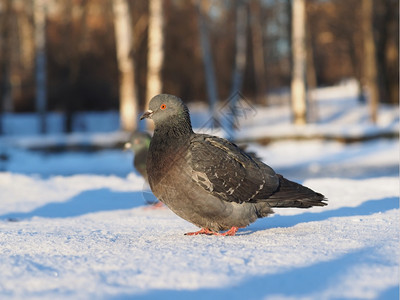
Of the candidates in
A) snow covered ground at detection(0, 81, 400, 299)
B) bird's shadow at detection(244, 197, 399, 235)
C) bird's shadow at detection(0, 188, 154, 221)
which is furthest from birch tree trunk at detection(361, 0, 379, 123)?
bird's shadow at detection(244, 197, 399, 235)

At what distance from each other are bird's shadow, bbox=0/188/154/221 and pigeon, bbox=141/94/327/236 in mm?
2385

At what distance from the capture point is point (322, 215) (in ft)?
17.6

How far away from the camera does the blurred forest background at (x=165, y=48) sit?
17.6 m

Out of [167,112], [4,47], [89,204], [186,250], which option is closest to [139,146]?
[89,204]

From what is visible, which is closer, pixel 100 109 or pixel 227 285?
pixel 227 285

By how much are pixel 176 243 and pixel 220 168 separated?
2.13 feet

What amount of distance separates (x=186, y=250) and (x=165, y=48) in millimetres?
27272

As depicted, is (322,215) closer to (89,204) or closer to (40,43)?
(89,204)

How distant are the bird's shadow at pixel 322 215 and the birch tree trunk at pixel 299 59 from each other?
34.5 feet

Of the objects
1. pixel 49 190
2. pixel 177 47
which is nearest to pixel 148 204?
pixel 49 190

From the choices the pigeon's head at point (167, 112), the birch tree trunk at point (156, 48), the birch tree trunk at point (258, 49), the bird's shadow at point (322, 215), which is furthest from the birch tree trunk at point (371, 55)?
the pigeon's head at point (167, 112)

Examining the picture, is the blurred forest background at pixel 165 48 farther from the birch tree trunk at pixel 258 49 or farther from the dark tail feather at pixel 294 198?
the dark tail feather at pixel 294 198

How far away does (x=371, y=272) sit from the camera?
2.94 m

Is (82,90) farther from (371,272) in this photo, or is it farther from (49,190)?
(371,272)
